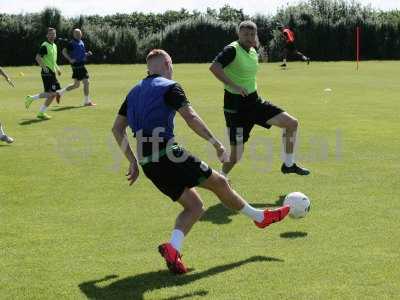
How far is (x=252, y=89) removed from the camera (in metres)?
9.02

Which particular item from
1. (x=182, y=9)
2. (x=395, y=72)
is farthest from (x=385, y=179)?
(x=182, y=9)

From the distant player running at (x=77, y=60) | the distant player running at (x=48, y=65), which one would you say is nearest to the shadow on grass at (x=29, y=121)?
the distant player running at (x=48, y=65)

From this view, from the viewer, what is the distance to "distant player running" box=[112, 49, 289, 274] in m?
5.64

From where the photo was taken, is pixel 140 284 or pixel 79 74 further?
pixel 79 74

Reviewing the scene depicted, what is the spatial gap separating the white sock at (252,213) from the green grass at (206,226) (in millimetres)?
306

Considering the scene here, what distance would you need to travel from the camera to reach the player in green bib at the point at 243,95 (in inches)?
343

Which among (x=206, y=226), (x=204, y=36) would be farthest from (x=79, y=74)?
(x=204, y=36)

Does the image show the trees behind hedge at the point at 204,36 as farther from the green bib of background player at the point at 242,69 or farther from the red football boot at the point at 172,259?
the red football boot at the point at 172,259

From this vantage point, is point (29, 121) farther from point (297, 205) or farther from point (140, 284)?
point (140, 284)

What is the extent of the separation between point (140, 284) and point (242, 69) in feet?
13.2

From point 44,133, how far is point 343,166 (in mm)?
7297

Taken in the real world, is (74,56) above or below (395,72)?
above

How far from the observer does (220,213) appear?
7.98 m

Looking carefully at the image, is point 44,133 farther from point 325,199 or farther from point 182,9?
point 182,9
